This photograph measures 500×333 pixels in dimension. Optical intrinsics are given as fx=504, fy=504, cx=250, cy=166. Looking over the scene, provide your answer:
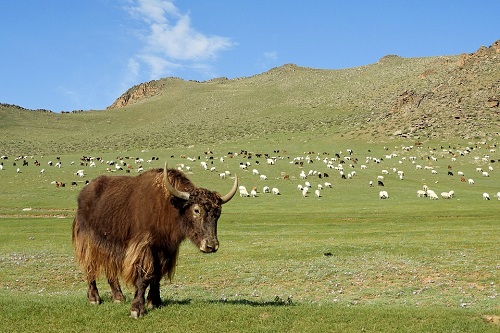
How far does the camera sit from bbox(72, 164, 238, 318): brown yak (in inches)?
406

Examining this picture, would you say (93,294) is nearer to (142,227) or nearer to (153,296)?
(153,296)

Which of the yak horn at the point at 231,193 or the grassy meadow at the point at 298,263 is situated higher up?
the yak horn at the point at 231,193

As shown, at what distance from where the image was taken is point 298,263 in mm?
19828

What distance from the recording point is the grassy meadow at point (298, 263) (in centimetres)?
1022

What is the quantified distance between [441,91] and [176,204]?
100453 millimetres

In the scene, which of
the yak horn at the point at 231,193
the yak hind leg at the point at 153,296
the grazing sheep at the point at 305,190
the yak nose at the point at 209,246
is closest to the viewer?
the yak nose at the point at 209,246

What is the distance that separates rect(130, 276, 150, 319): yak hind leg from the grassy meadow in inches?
8.2

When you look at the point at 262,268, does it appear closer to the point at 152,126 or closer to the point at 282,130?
the point at 282,130

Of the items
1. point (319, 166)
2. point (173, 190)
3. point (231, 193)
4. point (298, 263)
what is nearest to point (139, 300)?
point (173, 190)

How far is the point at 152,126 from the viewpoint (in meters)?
127

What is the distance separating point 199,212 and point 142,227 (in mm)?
1311

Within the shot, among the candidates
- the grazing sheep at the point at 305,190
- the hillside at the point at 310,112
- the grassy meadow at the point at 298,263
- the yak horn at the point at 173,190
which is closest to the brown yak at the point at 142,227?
the yak horn at the point at 173,190

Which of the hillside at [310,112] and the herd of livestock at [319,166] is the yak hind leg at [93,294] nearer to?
the herd of livestock at [319,166]

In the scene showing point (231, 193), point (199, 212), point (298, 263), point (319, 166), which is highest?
point (319, 166)
